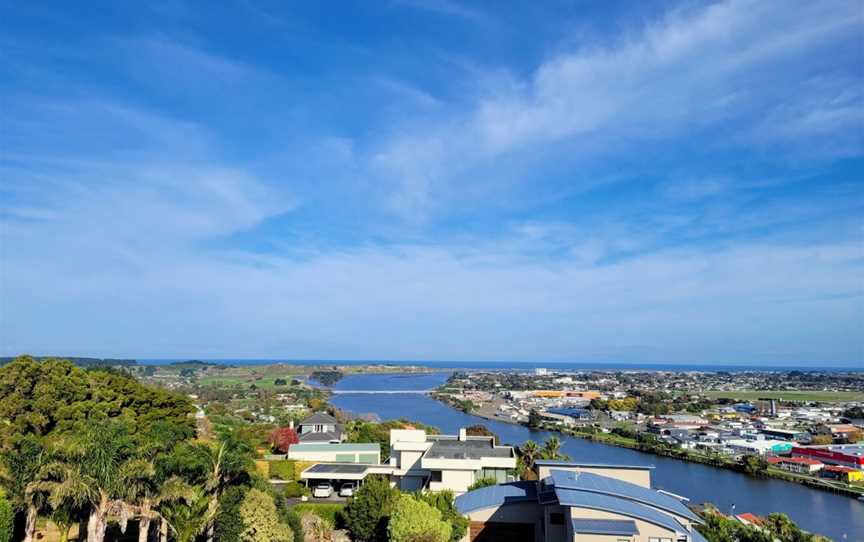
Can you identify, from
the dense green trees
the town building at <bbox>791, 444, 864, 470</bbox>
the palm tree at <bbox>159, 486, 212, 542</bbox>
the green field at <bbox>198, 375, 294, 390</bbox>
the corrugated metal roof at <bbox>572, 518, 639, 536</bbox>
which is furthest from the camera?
the green field at <bbox>198, 375, 294, 390</bbox>

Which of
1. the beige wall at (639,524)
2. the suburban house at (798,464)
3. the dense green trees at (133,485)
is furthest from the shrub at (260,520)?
the suburban house at (798,464)

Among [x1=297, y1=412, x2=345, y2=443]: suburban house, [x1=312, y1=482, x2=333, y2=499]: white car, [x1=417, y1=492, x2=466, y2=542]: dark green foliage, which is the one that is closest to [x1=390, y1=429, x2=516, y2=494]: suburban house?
[x1=312, y1=482, x2=333, y2=499]: white car

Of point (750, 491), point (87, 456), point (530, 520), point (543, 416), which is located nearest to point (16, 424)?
point (87, 456)

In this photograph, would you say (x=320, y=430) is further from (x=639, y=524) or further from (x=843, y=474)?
(x=843, y=474)

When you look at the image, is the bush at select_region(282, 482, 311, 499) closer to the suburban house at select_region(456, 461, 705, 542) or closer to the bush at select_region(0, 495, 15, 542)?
the suburban house at select_region(456, 461, 705, 542)

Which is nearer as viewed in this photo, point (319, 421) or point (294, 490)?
point (294, 490)

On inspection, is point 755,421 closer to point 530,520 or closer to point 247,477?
point 530,520

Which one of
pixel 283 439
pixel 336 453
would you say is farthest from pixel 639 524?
pixel 283 439
